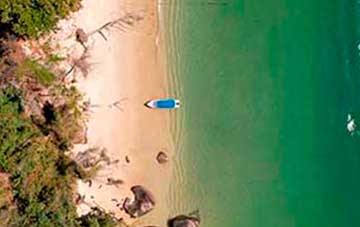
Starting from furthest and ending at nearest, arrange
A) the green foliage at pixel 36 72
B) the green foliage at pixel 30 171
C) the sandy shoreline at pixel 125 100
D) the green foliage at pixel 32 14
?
the sandy shoreline at pixel 125 100 < the green foliage at pixel 36 72 < the green foliage at pixel 30 171 < the green foliage at pixel 32 14

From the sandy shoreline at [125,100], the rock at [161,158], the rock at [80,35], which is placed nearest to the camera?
the rock at [80,35]

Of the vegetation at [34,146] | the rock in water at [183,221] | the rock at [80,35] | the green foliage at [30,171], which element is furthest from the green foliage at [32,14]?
the rock in water at [183,221]

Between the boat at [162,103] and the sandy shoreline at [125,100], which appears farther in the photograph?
the boat at [162,103]

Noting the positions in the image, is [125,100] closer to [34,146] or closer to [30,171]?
[34,146]

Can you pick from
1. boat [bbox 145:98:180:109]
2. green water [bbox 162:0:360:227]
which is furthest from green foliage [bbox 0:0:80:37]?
boat [bbox 145:98:180:109]

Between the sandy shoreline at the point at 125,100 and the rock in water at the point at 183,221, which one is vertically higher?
the sandy shoreline at the point at 125,100

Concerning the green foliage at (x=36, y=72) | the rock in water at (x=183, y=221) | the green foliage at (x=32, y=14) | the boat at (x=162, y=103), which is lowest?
the rock in water at (x=183, y=221)

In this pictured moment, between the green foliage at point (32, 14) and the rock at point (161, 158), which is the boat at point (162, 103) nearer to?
the rock at point (161, 158)
